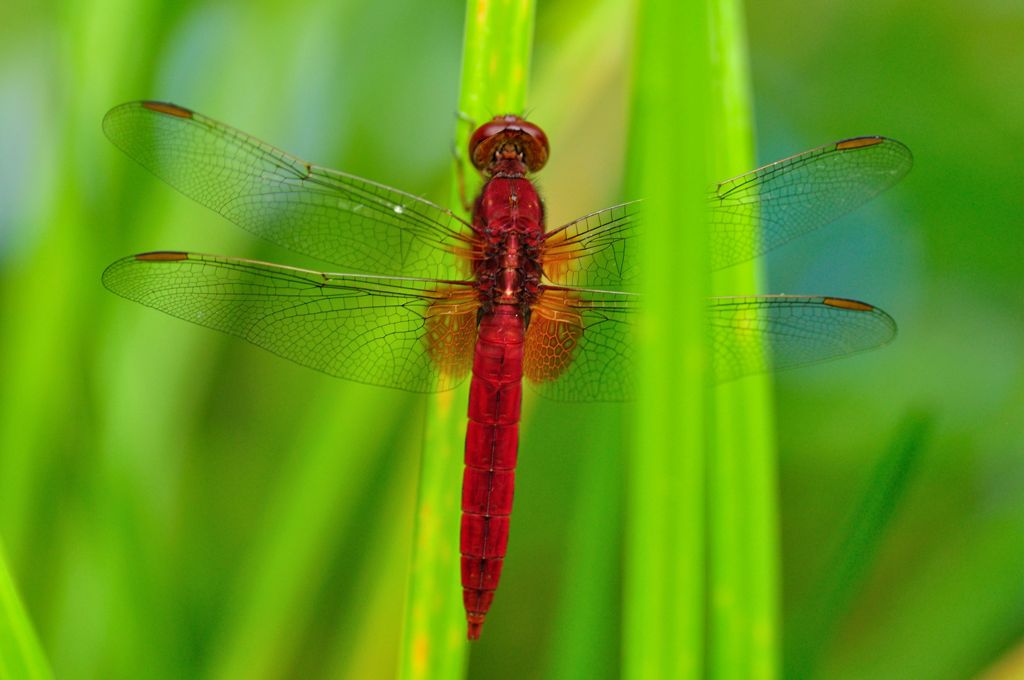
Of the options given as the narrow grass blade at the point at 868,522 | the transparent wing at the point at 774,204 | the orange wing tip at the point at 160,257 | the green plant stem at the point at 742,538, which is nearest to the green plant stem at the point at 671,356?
the green plant stem at the point at 742,538

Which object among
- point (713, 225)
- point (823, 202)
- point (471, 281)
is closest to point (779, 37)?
point (823, 202)

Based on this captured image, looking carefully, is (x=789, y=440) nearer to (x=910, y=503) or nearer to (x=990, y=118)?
(x=910, y=503)

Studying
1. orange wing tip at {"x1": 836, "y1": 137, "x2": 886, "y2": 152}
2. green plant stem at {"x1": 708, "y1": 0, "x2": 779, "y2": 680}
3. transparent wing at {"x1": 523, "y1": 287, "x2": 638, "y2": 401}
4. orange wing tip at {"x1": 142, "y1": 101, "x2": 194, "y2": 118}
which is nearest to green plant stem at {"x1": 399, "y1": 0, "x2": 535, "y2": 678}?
transparent wing at {"x1": 523, "y1": 287, "x2": 638, "y2": 401}

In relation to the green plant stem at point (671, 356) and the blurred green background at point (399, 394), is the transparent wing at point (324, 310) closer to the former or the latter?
the blurred green background at point (399, 394)

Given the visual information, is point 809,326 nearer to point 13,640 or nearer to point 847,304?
point 847,304

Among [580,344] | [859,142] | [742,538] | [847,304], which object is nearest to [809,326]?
[847,304]
